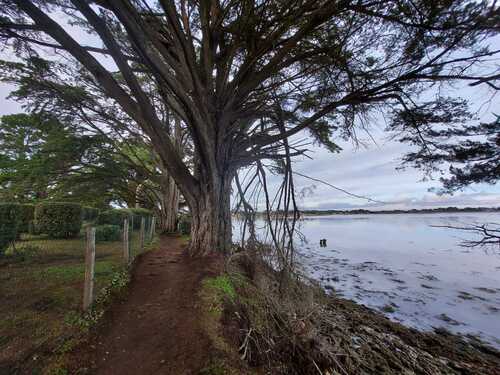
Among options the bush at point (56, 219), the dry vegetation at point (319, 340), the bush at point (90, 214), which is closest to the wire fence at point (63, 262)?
the bush at point (56, 219)

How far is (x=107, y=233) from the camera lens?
30.3 ft

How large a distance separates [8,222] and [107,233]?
445cm

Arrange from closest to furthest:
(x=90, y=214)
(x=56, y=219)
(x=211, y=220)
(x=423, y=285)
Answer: (x=211, y=220) → (x=423, y=285) → (x=56, y=219) → (x=90, y=214)

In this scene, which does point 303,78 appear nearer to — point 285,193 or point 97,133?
point 285,193

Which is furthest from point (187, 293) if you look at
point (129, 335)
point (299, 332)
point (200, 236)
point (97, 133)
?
point (97, 133)

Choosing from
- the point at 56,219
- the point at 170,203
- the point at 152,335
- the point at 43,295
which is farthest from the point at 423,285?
the point at 170,203

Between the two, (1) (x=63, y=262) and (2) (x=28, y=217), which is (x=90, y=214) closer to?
(2) (x=28, y=217)

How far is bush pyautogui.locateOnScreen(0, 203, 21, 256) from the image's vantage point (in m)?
4.86

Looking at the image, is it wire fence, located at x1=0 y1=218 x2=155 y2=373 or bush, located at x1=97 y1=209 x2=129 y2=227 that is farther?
bush, located at x1=97 y1=209 x2=129 y2=227

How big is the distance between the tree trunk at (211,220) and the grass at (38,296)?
194cm

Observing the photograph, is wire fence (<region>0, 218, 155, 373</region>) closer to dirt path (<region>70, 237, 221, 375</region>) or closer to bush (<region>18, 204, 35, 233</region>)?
dirt path (<region>70, 237, 221, 375</region>)

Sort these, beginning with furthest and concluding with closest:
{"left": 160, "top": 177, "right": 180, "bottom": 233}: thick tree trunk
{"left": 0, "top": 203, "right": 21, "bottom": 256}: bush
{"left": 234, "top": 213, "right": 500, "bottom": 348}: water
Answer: {"left": 160, "top": 177, "right": 180, "bottom": 233}: thick tree trunk
{"left": 234, "top": 213, "right": 500, "bottom": 348}: water
{"left": 0, "top": 203, "right": 21, "bottom": 256}: bush

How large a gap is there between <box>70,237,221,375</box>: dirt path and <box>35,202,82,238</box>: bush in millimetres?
6610

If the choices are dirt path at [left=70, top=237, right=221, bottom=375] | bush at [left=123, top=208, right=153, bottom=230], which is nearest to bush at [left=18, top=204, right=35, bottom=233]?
bush at [left=123, top=208, right=153, bottom=230]
